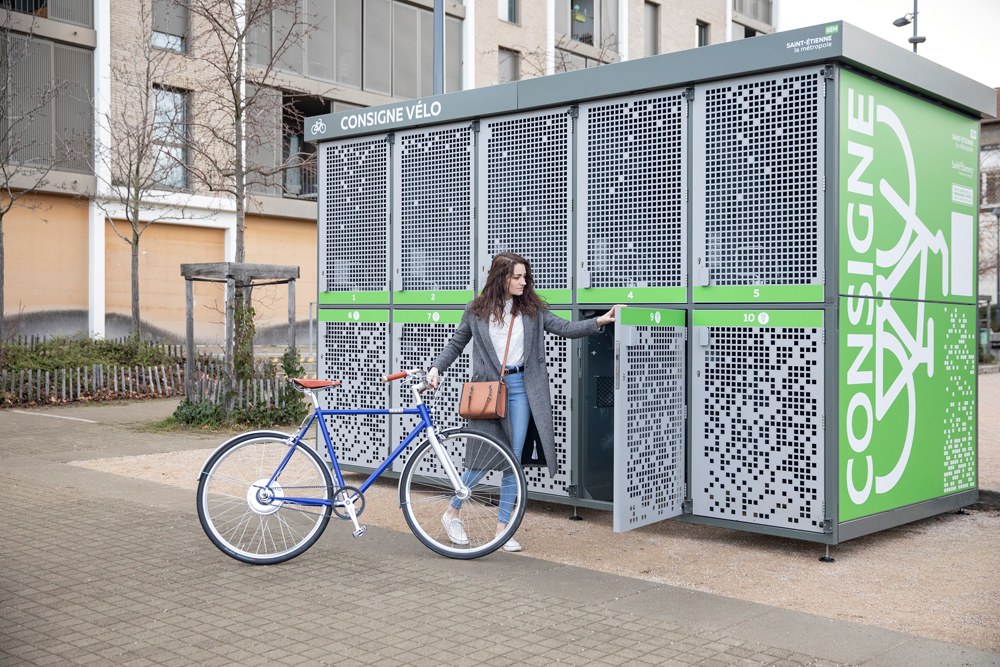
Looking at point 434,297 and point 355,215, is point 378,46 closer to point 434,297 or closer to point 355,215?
point 355,215

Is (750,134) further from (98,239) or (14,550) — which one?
(98,239)

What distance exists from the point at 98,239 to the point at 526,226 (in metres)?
20.2

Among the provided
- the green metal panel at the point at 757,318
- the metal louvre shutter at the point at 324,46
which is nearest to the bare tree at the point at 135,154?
the metal louvre shutter at the point at 324,46

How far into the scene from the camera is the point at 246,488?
598cm

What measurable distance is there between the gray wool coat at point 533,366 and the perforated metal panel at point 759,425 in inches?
39.1

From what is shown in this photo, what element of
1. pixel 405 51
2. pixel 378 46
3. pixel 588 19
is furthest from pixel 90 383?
pixel 588 19

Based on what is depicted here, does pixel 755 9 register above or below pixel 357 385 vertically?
above

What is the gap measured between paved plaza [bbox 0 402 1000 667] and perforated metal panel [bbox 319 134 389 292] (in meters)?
2.65

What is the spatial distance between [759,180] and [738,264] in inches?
22.3

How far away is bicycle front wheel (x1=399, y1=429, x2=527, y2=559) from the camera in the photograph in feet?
20.0

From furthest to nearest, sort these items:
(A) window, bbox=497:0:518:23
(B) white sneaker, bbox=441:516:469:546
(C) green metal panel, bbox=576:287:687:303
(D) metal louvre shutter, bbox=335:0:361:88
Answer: (A) window, bbox=497:0:518:23 < (D) metal louvre shutter, bbox=335:0:361:88 < (C) green metal panel, bbox=576:287:687:303 < (B) white sneaker, bbox=441:516:469:546

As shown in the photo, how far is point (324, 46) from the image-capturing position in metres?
28.8

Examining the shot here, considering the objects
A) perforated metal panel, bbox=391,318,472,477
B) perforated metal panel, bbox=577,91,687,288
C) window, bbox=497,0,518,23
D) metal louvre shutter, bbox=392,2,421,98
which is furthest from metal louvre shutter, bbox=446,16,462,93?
perforated metal panel, bbox=577,91,687,288

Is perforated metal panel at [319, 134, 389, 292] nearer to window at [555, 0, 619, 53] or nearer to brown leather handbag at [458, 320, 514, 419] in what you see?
brown leather handbag at [458, 320, 514, 419]
